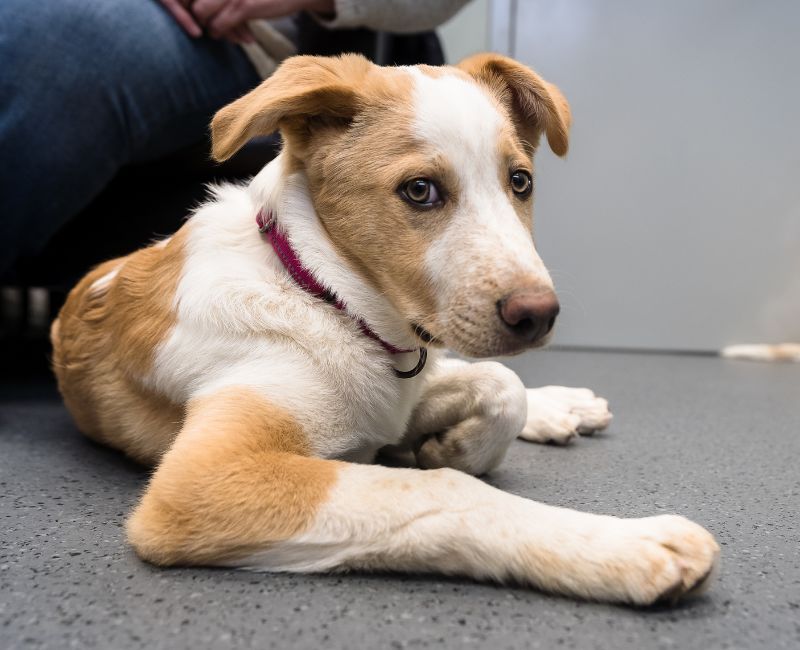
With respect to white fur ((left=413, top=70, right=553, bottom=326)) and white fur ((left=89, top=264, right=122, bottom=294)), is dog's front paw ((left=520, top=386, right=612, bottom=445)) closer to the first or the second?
white fur ((left=413, top=70, right=553, bottom=326))

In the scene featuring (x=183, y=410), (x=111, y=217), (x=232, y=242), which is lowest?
(x=111, y=217)

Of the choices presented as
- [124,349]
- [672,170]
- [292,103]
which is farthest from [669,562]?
[672,170]

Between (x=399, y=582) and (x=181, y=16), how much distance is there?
1.58 m

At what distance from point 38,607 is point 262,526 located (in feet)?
0.87

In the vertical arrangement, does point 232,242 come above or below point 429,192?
below

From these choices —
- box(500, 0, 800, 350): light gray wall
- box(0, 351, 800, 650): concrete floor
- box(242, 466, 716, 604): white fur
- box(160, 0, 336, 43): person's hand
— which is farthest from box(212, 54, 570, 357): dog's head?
box(500, 0, 800, 350): light gray wall

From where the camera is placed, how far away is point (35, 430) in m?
1.75

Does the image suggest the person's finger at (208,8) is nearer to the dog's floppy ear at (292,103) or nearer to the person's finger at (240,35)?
the person's finger at (240,35)

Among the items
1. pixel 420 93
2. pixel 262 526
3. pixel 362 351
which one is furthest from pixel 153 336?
pixel 420 93

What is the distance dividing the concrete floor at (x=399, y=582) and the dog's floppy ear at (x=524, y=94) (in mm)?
664

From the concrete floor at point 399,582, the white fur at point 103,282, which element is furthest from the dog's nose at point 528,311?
the white fur at point 103,282

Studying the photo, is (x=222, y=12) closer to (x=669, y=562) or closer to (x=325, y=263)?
(x=325, y=263)

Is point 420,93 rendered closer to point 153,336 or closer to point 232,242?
point 232,242

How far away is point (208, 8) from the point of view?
6.22 feet
